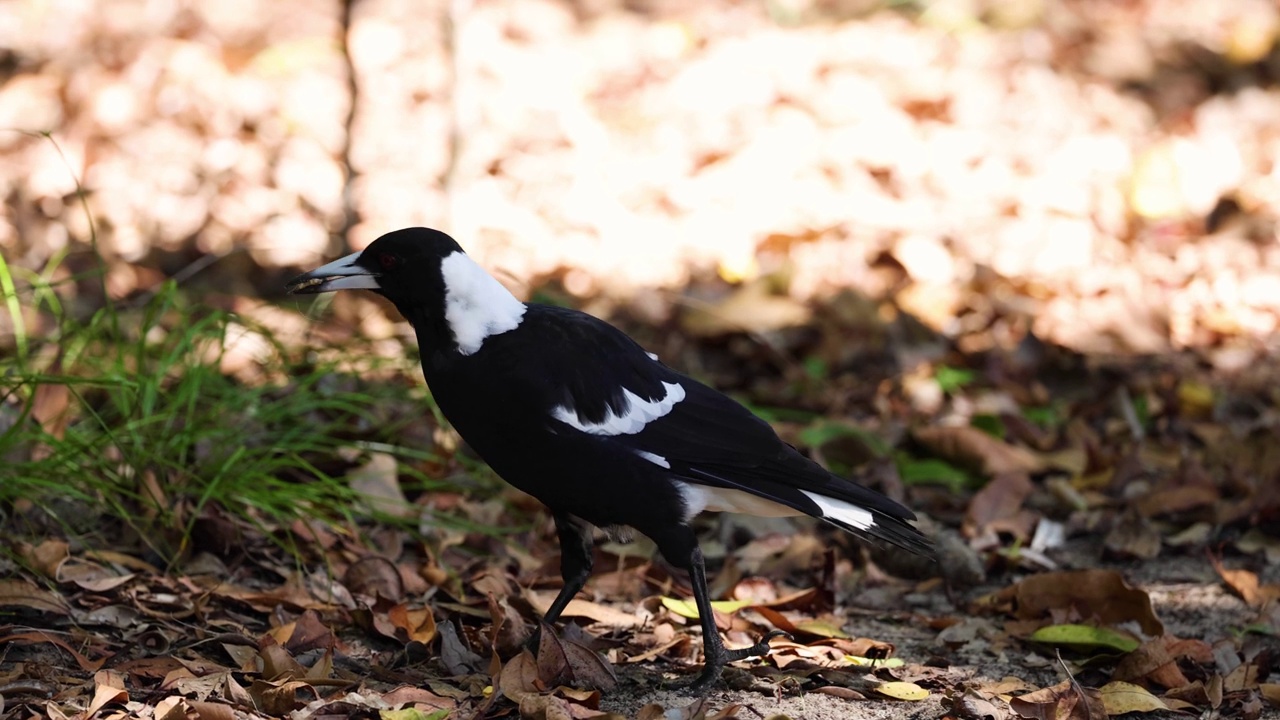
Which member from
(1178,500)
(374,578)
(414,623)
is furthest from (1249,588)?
(374,578)

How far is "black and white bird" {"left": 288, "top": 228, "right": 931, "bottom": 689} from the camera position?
2729mm

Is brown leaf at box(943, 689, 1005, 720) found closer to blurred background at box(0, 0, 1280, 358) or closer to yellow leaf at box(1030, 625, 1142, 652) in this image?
yellow leaf at box(1030, 625, 1142, 652)

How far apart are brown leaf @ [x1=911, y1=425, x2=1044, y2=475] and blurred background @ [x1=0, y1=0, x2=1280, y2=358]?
101 cm

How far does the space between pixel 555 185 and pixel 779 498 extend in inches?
143

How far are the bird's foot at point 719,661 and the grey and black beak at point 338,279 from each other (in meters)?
1.02

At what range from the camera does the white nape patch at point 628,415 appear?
8.96 ft

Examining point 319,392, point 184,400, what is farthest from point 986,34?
point 184,400

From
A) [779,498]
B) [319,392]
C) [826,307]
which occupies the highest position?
[779,498]

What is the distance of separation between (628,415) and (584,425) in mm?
126

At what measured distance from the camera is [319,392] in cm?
385

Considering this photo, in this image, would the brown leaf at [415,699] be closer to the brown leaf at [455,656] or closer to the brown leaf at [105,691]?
the brown leaf at [455,656]

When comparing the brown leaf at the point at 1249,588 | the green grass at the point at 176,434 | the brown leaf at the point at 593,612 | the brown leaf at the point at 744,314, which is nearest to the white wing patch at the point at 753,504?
the brown leaf at the point at 593,612

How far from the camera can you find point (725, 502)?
2982 mm

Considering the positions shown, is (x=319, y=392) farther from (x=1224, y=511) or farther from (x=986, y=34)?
(x=986, y=34)
